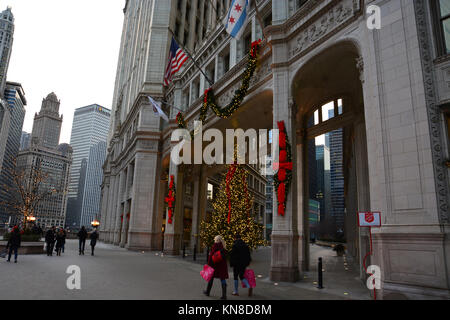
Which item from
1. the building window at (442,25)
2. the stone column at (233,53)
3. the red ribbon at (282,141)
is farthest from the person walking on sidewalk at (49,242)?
the building window at (442,25)

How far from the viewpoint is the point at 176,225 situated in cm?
2472

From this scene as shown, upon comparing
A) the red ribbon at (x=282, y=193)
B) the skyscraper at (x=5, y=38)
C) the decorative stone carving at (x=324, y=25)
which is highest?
the skyscraper at (x=5, y=38)

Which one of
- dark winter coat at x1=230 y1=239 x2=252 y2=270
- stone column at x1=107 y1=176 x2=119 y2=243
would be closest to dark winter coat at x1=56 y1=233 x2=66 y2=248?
dark winter coat at x1=230 y1=239 x2=252 y2=270

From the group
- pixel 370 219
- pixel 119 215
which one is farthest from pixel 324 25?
pixel 119 215

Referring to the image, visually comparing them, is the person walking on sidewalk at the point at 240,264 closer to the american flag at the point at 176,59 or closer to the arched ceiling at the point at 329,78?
the arched ceiling at the point at 329,78

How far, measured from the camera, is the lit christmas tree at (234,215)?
1825cm

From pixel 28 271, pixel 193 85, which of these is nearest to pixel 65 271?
pixel 28 271

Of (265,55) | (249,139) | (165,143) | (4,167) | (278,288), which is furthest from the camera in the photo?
(4,167)

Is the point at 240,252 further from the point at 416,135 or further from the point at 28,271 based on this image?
the point at 28,271

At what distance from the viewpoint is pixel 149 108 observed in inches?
1255

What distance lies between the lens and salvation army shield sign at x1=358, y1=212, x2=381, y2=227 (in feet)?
26.4

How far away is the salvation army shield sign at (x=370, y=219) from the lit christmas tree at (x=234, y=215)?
10577 millimetres

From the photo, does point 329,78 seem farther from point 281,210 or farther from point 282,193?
point 281,210
